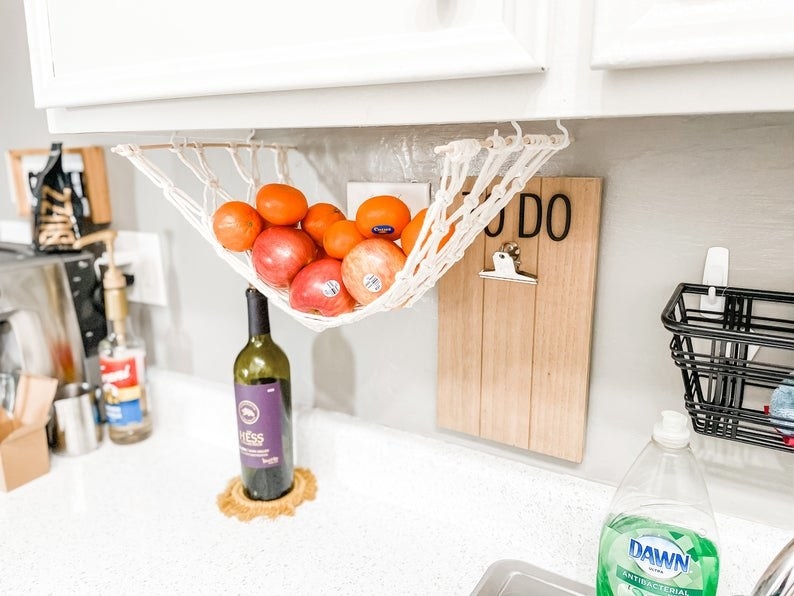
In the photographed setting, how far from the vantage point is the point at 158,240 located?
1175 mm

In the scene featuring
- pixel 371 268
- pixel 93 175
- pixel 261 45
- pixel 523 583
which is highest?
pixel 261 45

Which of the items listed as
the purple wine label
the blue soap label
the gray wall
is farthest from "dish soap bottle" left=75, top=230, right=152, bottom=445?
the purple wine label

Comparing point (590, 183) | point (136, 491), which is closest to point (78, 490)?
point (136, 491)

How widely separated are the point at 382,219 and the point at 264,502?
503 mm

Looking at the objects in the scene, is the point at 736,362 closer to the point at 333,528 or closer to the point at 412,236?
the point at 412,236

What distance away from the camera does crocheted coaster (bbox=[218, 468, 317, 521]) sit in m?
0.90

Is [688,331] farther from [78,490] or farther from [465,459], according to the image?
[78,490]

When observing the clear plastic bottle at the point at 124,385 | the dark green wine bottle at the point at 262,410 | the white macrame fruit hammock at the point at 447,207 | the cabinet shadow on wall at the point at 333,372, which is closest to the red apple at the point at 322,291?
the white macrame fruit hammock at the point at 447,207

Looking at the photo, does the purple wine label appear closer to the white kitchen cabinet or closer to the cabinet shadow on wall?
the cabinet shadow on wall

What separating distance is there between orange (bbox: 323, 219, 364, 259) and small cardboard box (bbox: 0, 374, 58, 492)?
25.7 inches

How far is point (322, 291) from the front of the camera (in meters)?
0.68

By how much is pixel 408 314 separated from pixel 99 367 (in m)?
0.69

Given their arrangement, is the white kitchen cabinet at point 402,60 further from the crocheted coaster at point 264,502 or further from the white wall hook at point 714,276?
the crocheted coaster at point 264,502

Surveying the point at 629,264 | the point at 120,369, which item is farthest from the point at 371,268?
the point at 120,369
